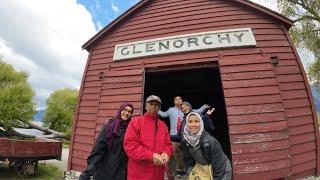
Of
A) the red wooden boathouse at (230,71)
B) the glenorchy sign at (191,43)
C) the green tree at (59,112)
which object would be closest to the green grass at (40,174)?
the red wooden boathouse at (230,71)

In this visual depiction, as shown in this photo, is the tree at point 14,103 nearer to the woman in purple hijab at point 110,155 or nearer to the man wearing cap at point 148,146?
the woman in purple hijab at point 110,155

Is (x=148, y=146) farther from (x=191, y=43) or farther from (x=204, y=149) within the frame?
(x=191, y=43)

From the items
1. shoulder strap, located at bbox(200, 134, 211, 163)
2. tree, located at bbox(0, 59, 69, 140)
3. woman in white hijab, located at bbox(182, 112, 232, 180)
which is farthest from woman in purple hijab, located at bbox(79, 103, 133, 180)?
tree, located at bbox(0, 59, 69, 140)

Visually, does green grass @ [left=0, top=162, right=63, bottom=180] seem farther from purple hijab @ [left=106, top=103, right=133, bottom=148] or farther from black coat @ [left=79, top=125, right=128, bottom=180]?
purple hijab @ [left=106, top=103, right=133, bottom=148]

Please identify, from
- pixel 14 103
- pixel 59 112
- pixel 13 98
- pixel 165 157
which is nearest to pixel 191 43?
pixel 165 157

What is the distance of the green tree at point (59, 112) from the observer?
125 feet

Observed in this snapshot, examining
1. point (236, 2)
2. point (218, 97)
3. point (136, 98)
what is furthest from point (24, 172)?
point (236, 2)

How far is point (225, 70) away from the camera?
7781 mm

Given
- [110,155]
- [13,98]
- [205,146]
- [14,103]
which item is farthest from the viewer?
[13,98]

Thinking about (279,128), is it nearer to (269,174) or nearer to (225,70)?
(269,174)

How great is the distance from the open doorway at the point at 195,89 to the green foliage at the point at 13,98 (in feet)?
65.7

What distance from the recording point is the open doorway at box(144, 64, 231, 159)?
494 inches

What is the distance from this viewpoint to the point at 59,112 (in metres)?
38.4

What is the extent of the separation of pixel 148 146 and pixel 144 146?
5cm
